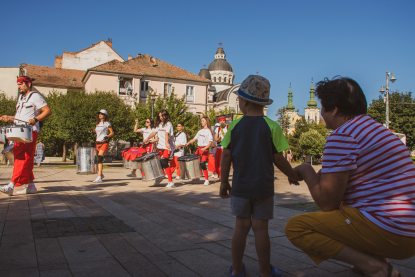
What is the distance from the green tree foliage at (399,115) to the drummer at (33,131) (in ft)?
169

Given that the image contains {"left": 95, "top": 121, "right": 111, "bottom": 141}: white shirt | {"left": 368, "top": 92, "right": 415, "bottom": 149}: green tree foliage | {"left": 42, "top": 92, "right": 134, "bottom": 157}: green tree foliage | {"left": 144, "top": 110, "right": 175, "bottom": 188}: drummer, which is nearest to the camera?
{"left": 144, "top": 110, "right": 175, "bottom": 188}: drummer

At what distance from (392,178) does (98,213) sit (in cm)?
466

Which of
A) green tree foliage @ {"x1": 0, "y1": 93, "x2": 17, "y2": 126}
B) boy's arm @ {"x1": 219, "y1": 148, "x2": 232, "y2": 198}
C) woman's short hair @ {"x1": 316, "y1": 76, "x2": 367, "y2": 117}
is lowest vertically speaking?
boy's arm @ {"x1": 219, "y1": 148, "x2": 232, "y2": 198}

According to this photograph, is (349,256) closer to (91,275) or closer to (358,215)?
(358,215)

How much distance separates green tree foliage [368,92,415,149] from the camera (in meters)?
54.0

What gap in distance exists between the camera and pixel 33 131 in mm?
8273

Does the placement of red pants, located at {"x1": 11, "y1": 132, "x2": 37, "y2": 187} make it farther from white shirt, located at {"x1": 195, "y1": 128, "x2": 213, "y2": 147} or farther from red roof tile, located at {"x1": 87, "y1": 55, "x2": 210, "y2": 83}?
red roof tile, located at {"x1": 87, "y1": 55, "x2": 210, "y2": 83}

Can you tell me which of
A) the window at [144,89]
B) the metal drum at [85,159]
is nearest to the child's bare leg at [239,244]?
the metal drum at [85,159]

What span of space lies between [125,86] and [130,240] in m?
53.3

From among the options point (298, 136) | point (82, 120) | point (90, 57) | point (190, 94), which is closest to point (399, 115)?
point (298, 136)

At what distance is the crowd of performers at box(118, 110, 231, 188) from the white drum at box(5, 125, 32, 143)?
3669mm

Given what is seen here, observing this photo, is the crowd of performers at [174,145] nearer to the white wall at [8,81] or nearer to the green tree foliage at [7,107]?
the green tree foliage at [7,107]

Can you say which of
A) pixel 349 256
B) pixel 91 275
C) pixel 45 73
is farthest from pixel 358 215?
pixel 45 73

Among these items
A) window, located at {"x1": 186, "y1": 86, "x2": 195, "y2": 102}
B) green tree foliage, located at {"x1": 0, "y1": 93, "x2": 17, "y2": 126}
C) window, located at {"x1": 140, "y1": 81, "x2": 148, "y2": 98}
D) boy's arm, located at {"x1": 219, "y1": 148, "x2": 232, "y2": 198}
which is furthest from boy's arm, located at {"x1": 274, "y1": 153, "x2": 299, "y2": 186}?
window, located at {"x1": 186, "y1": 86, "x2": 195, "y2": 102}
